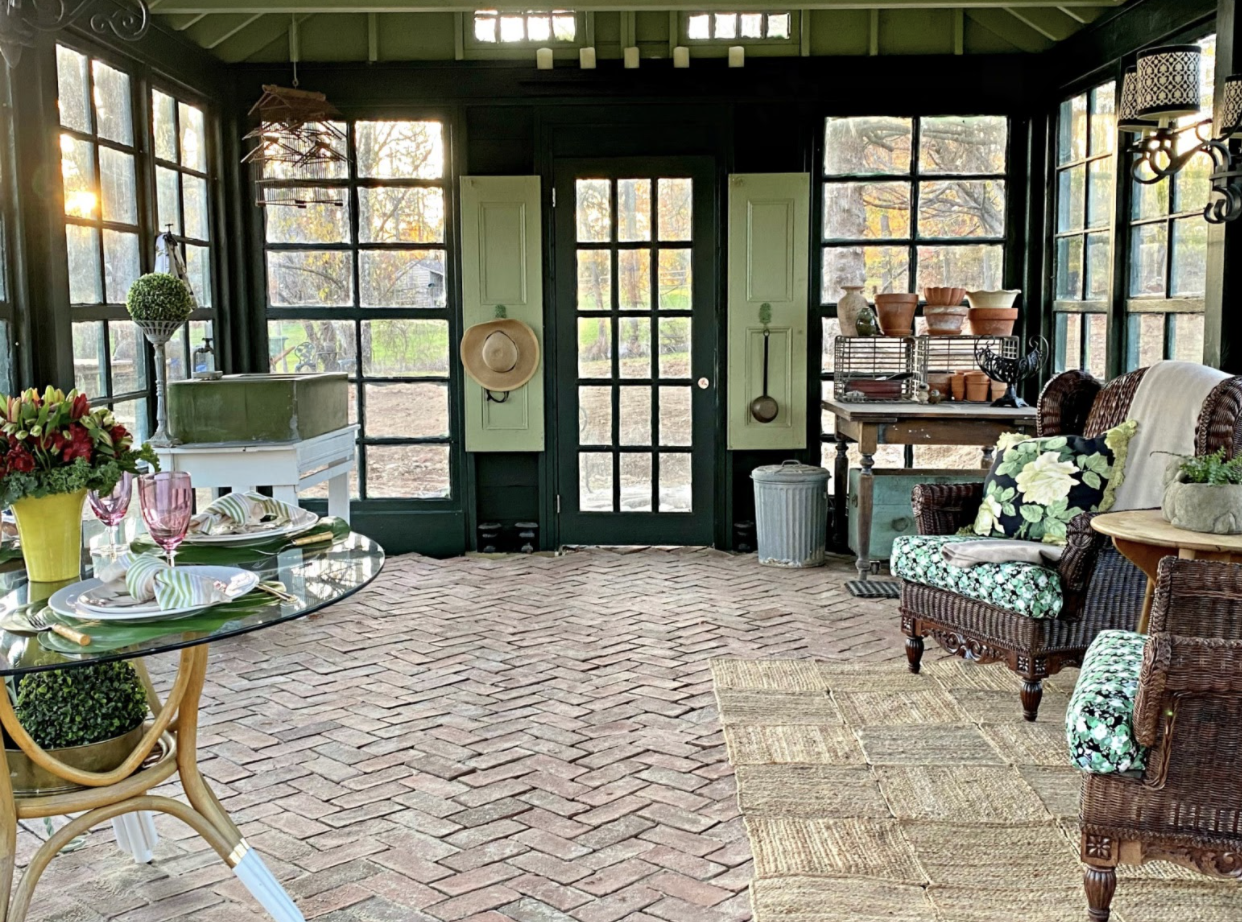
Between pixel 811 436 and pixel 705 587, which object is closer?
pixel 705 587

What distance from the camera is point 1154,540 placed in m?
3.48

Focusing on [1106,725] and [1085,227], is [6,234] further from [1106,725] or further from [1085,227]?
[1085,227]

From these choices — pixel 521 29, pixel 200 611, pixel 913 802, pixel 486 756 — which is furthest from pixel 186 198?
pixel 913 802

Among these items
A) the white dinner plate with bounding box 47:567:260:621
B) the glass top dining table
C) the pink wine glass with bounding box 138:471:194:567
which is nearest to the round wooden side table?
the glass top dining table

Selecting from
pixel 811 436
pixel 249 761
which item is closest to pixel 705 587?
pixel 811 436

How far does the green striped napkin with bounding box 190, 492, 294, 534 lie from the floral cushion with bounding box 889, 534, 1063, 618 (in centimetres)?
237

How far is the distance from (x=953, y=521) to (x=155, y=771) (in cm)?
316

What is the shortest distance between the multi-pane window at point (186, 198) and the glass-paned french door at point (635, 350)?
76.0 inches

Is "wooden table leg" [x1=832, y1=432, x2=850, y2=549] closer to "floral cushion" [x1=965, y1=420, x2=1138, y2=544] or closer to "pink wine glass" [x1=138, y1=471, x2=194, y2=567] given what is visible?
"floral cushion" [x1=965, y1=420, x2=1138, y2=544]

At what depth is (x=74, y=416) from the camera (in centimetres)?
249

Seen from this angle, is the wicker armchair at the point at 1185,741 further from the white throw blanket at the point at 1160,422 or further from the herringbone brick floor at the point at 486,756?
the white throw blanket at the point at 1160,422

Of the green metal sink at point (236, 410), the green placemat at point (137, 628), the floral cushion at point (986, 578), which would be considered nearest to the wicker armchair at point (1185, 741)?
the floral cushion at point (986, 578)

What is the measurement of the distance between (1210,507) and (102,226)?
14.4 feet

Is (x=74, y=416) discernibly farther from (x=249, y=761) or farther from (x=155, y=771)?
(x=249, y=761)
